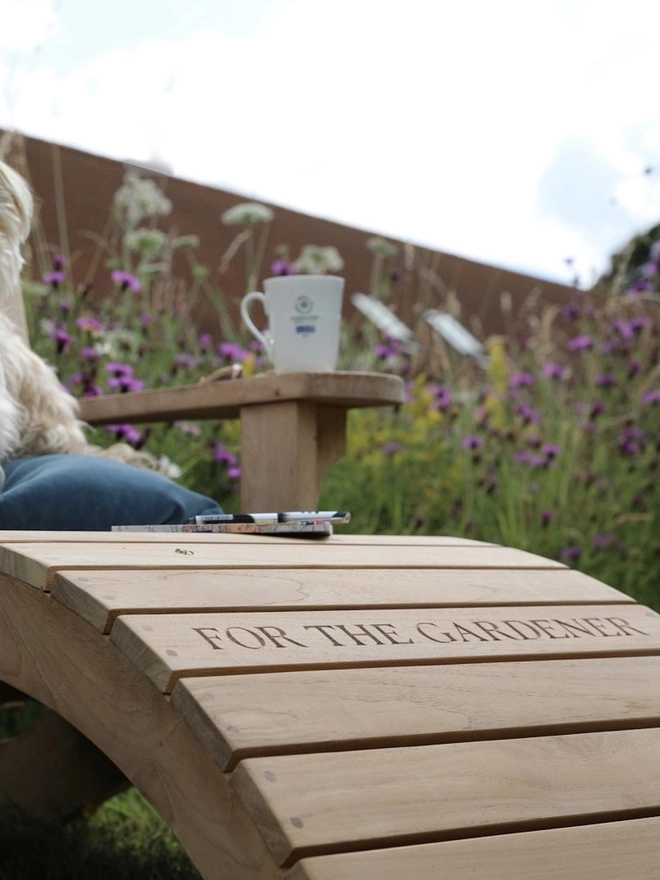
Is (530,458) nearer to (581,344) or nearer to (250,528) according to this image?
(581,344)

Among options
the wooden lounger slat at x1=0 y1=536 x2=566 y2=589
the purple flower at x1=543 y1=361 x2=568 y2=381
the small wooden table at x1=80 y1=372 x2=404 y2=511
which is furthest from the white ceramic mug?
the purple flower at x1=543 y1=361 x2=568 y2=381

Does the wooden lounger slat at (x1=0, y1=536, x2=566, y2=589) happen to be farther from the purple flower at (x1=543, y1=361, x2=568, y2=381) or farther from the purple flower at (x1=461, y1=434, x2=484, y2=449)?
the purple flower at (x1=543, y1=361, x2=568, y2=381)

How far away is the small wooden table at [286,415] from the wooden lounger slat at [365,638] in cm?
63

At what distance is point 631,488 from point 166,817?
126 inches

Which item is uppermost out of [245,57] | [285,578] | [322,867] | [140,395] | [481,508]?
[245,57]

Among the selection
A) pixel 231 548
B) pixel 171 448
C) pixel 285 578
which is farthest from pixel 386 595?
pixel 171 448

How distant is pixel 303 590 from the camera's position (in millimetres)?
1541

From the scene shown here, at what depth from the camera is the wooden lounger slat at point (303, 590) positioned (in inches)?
52.4

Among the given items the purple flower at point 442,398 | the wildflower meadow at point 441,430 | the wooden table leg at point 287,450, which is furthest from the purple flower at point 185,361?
the wooden table leg at point 287,450

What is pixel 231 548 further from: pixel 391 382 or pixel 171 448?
pixel 171 448

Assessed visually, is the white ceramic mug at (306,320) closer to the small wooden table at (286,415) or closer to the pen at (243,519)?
the small wooden table at (286,415)

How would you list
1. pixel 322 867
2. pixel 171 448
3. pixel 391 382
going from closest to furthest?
pixel 322 867, pixel 391 382, pixel 171 448

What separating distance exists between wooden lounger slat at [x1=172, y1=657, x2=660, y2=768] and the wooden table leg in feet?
2.69

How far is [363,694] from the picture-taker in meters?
1.29
